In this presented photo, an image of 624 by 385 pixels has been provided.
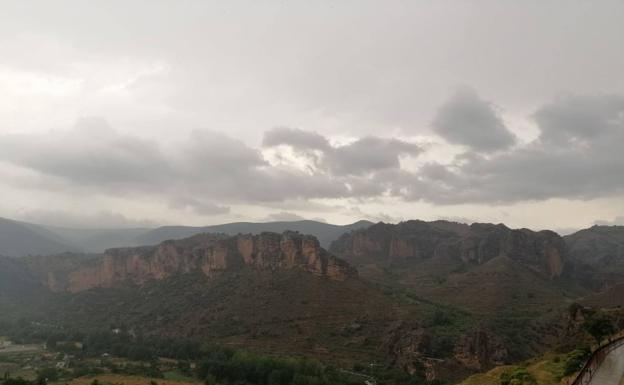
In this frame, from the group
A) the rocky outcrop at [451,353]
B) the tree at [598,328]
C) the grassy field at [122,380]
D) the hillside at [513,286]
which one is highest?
the tree at [598,328]

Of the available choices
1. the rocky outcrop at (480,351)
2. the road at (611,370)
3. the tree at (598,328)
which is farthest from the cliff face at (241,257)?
the road at (611,370)

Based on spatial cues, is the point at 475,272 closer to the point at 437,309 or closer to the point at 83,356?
the point at 437,309

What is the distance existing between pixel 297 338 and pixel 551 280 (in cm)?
11058

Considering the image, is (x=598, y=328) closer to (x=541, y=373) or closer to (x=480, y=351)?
(x=541, y=373)

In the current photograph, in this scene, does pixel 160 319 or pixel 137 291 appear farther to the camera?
pixel 137 291

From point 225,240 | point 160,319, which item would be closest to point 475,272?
point 225,240

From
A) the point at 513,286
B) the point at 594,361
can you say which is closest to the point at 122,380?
the point at 594,361

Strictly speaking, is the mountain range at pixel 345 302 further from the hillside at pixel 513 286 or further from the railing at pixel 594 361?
the railing at pixel 594 361

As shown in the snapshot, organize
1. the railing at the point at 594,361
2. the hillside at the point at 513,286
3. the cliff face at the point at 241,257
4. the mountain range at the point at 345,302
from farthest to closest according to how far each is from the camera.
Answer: the cliff face at the point at 241,257, the hillside at the point at 513,286, the mountain range at the point at 345,302, the railing at the point at 594,361

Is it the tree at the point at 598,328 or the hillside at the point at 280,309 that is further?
the hillside at the point at 280,309

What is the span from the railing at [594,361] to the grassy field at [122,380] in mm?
64139

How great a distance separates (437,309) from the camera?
12319cm

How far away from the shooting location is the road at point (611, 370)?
34906mm

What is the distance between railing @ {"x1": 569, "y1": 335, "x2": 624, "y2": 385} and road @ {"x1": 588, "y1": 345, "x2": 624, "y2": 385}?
0.30m
